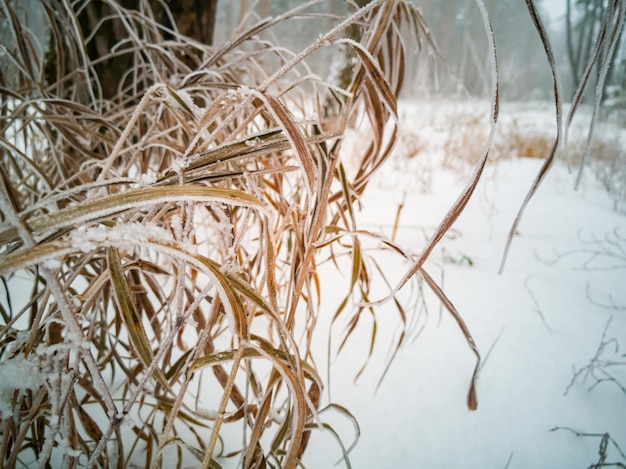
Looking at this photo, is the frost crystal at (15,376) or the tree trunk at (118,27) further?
the tree trunk at (118,27)

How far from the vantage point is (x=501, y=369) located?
68 cm

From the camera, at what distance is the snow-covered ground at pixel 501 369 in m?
0.54

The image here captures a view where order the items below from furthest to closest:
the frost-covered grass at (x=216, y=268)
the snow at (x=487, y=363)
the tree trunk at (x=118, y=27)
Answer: the tree trunk at (x=118, y=27), the snow at (x=487, y=363), the frost-covered grass at (x=216, y=268)

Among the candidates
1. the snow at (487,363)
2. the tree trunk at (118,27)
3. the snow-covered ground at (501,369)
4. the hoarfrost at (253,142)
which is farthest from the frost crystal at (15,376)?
the tree trunk at (118,27)

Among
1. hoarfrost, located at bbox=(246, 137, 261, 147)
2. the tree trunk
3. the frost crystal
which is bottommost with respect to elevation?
the frost crystal

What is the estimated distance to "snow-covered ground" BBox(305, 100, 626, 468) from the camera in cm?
54

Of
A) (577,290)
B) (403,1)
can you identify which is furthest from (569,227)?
(403,1)

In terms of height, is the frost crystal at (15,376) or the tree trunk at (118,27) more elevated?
the tree trunk at (118,27)

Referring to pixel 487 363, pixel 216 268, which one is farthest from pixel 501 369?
pixel 216 268

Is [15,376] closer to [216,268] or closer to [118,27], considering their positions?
[216,268]

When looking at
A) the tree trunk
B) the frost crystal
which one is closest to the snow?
the frost crystal

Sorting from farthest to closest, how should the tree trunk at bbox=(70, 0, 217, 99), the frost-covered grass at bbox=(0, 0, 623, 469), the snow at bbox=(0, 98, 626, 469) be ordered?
the tree trunk at bbox=(70, 0, 217, 99) < the snow at bbox=(0, 98, 626, 469) < the frost-covered grass at bbox=(0, 0, 623, 469)

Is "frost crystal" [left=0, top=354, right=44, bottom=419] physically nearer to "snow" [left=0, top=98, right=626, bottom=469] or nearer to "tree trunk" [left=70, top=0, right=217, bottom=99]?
"snow" [left=0, top=98, right=626, bottom=469]

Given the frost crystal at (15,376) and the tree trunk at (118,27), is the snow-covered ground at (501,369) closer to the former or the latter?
the frost crystal at (15,376)
